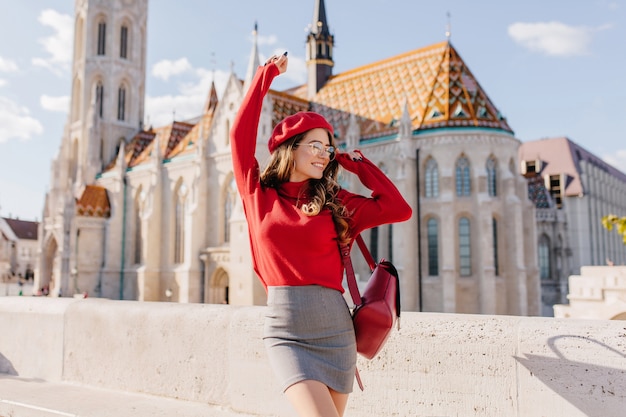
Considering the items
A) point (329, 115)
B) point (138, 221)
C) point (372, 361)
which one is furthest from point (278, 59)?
point (138, 221)

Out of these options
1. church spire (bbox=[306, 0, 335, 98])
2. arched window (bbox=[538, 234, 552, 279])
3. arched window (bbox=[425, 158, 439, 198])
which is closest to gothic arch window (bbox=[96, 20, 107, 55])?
church spire (bbox=[306, 0, 335, 98])

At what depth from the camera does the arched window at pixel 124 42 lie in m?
45.7

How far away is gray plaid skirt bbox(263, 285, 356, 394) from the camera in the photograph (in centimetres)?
230

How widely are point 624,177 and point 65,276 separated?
5291 centimetres

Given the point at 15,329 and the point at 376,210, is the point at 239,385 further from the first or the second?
the point at 15,329

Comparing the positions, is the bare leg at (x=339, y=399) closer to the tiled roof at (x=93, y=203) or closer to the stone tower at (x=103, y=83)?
the tiled roof at (x=93, y=203)

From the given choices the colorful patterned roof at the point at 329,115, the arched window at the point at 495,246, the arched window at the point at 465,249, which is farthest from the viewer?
the colorful patterned roof at the point at 329,115

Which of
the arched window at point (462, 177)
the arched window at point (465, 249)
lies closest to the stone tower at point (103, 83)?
the arched window at point (462, 177)

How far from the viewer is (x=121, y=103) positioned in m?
45.4

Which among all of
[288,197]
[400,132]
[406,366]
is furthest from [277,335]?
[400,132]

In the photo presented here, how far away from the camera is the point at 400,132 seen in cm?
2897

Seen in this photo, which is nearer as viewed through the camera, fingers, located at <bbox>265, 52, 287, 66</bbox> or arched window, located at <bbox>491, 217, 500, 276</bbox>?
fingers, located at <bbox>265, 52, 287, 66</bbox>

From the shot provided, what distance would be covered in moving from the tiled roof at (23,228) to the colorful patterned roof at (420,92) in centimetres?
4758

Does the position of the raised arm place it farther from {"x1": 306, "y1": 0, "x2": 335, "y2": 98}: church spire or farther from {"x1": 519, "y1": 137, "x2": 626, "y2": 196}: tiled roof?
{"x1": 519, "y1": 137, "x2": 626, "y2": 196}: tiled roof
